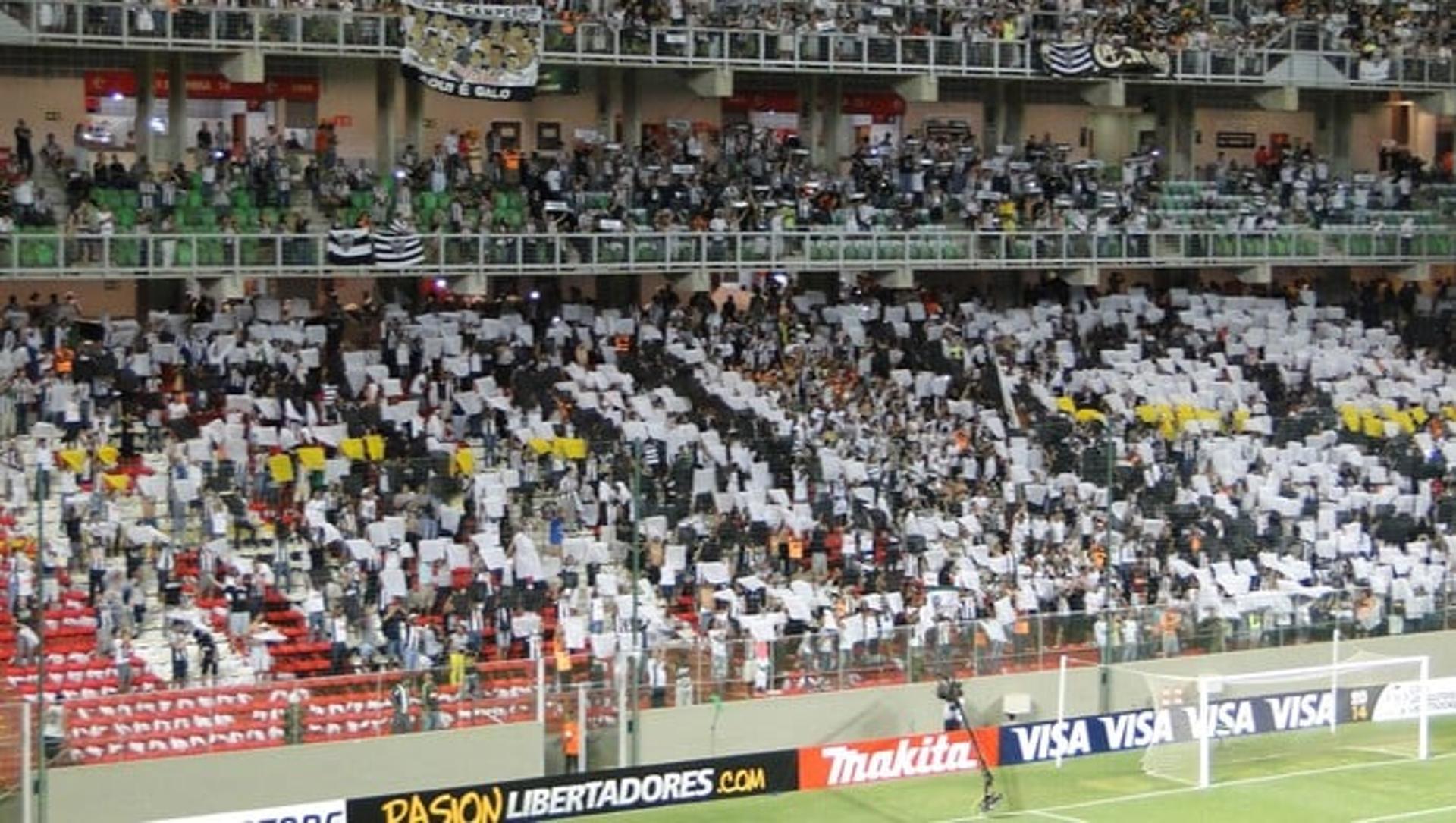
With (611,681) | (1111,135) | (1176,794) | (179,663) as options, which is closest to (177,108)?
(179,663)

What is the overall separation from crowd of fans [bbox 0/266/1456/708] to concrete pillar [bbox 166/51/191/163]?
11.5ft

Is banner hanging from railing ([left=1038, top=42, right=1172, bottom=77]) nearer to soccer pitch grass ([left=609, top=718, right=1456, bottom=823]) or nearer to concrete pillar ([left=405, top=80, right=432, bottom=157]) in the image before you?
concrete pillar ([left=405, top=80, right=432, bottom=157])

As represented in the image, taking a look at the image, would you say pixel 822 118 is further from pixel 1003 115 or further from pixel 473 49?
pixel 473 49

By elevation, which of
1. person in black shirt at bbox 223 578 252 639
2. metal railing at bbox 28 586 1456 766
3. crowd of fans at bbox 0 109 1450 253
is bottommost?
metal railing at bbox 28 586 1456 766

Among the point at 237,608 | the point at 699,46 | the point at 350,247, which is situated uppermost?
the point at 699,46

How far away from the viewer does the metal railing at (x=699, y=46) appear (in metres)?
37.2

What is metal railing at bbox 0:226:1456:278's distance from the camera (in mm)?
35656

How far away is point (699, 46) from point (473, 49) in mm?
4335

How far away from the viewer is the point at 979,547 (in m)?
35.2

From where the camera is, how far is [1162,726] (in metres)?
30.4

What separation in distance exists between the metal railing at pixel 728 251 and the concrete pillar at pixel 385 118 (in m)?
4.42

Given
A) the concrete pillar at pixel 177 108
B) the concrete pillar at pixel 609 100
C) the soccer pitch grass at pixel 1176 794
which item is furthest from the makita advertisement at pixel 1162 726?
the concrete pillar at pixel 177 108

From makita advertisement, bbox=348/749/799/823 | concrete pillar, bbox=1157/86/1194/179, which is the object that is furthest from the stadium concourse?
concrete pillar, bbox=1157/86/1194/179

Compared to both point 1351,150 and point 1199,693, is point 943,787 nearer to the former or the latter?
point 1199,693
